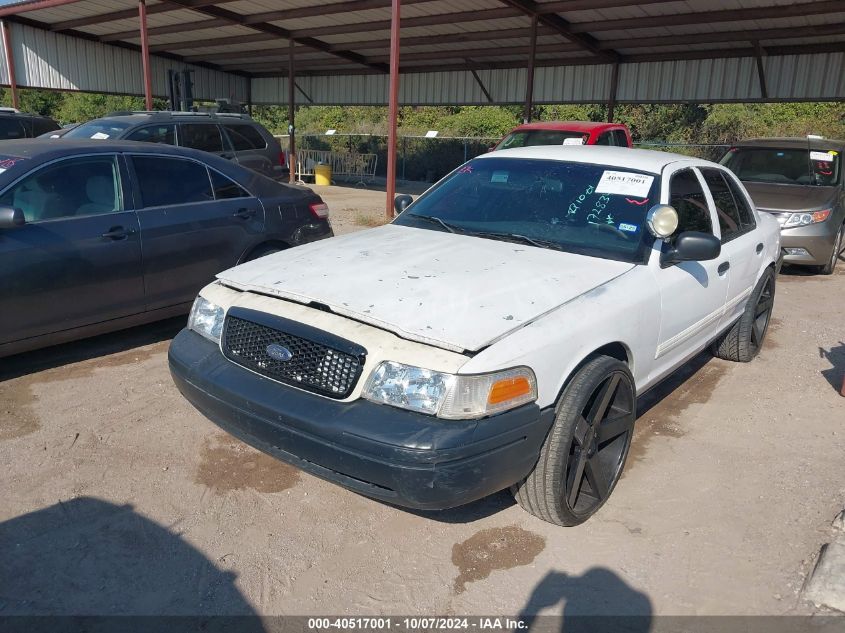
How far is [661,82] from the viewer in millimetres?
17719

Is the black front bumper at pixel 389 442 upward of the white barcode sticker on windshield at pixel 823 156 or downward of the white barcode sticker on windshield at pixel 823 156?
downward

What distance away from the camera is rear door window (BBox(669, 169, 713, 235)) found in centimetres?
416

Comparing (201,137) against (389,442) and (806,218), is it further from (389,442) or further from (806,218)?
(389,442)

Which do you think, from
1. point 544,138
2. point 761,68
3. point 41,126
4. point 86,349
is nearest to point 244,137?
point 41,126

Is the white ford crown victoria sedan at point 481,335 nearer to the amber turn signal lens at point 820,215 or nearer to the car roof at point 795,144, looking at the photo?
the amber turn signal lens at point 820,215

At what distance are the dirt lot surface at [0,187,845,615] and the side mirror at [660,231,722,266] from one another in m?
1.18

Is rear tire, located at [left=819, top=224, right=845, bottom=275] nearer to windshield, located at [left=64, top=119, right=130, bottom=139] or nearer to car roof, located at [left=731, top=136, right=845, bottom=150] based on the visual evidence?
car roof, located at [left=731, top=136, right=845, bottom=150]

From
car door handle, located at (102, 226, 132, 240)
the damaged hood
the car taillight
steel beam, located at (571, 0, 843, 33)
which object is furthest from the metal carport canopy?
the damaged hood

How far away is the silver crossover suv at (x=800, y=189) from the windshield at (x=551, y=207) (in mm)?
5602

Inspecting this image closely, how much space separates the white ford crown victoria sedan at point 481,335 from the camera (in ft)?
8.77

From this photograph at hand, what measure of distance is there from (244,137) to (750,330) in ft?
26.5

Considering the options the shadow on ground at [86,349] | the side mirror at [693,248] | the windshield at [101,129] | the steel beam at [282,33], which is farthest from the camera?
the steel beam at [282,33]

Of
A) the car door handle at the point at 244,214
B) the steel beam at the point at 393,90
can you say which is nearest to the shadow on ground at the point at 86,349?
the car door handle at the point at 244,214

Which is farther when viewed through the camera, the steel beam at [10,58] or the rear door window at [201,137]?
the steel beam at [10,58]
